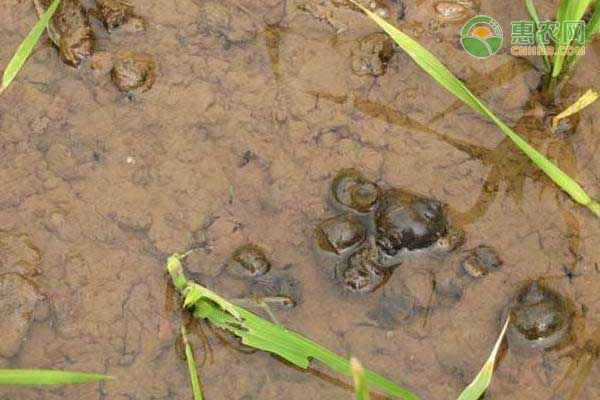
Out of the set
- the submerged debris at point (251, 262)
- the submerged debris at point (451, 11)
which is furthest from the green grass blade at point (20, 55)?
the submerged debris at point (451, 11)

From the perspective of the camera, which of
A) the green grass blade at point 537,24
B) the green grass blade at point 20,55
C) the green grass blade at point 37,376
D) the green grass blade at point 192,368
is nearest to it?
the green grass blade at point 37,376

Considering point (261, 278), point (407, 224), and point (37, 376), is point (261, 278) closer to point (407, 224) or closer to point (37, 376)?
point (407, 224)

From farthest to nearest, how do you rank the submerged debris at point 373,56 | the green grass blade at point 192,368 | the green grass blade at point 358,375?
1. the submerged debris at point 373,56
2. the green grass blade at point 192,368
3. the green grass blade at point 358,375

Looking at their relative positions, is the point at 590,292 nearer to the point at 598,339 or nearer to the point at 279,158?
the point at 598,339

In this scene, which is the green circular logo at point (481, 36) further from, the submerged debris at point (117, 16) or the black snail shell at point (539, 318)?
the submerged debris at point (117, 16)

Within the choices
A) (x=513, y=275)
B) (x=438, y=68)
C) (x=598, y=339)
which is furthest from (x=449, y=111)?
(x=598, y=339)

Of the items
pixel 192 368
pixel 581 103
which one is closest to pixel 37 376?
pixel 192 368
